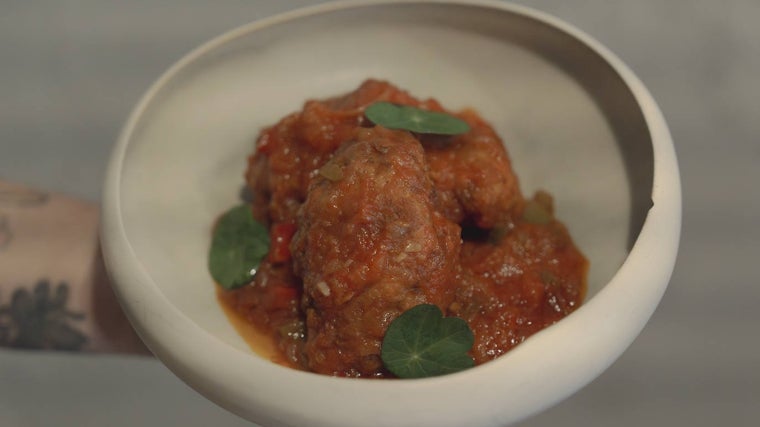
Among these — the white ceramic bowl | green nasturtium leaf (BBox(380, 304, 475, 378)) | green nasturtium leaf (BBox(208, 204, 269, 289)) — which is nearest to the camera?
the white ceramic bowl

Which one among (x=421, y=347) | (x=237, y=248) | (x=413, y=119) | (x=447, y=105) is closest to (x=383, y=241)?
(x=421, y=347)

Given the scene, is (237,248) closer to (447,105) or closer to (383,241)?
(383,241)

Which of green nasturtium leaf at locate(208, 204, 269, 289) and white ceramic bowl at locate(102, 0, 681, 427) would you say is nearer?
white ceramic bowl at locate(102, 0, 681, 427)

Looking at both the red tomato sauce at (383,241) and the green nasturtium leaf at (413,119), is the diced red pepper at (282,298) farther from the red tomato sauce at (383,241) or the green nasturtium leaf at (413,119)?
the green nasturtium leaf at (413,119)

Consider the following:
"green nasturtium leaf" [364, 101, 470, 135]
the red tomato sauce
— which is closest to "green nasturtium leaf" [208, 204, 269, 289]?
the red tomato sauce

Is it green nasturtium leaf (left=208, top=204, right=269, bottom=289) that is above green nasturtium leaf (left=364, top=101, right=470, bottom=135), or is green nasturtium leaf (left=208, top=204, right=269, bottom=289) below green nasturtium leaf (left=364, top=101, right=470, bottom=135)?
below

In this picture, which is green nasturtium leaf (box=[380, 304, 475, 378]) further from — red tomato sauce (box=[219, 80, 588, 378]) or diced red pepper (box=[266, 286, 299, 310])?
diced red pepper (box=[266, 286, 299, 310])

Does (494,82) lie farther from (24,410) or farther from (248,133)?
(24,410)
